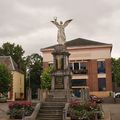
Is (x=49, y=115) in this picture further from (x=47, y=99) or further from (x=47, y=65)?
(x=47, y=65)

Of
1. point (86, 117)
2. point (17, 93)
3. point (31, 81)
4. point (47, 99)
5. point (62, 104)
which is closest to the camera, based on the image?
point (86, 117)

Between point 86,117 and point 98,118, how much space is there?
3.89 feet

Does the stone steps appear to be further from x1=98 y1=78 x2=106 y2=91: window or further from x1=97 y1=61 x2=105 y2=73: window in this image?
x1=97 y1=61 x2=105 y2=73: window

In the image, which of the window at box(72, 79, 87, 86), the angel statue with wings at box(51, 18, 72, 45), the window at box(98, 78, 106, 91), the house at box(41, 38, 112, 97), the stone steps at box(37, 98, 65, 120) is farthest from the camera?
the window at box(72, 79, 87, 86)

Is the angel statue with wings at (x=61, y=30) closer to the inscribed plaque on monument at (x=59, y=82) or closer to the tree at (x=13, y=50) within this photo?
the inscribed plaque on monument at (x=59, y=82)

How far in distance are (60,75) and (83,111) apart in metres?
5.53

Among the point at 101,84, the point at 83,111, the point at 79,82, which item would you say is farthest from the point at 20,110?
the point at 101,84

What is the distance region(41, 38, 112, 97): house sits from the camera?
208ft

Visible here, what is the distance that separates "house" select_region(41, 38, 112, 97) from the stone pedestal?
33060 mm

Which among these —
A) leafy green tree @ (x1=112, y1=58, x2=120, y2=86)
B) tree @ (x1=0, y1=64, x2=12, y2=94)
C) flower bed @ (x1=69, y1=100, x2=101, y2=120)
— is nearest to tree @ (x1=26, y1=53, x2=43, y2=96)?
leafy green tree @ (x1=112, y1=58, x2=120, y2=86)

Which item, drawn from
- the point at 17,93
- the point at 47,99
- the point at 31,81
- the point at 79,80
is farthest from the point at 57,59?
the point at 31,81

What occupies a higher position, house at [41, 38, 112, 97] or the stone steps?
house at [41, 38, 112, 97]

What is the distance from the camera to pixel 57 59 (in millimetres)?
30094

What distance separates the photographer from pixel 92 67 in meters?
64.4
